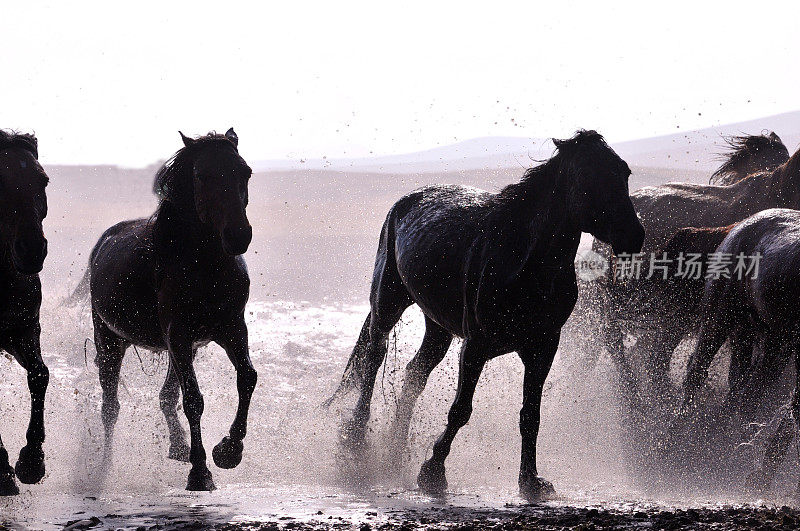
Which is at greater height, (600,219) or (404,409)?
(600,219)

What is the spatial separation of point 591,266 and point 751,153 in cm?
228

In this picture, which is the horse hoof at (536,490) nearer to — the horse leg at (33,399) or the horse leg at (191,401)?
the horse leg at (191,401)

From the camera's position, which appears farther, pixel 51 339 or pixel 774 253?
pixel 51 339

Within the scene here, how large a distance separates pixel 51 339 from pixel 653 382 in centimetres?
743

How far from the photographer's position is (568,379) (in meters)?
10.3

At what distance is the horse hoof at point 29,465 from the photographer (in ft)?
20.4

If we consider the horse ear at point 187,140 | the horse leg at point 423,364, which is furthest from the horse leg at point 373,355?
the horse ear at point 187,140

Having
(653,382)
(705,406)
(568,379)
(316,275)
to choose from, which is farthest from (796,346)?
(316,275)

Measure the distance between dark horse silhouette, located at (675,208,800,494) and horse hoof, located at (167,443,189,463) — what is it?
3718mm

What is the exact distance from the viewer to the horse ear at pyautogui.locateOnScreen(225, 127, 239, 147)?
6648mm

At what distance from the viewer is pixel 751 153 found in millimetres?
11164

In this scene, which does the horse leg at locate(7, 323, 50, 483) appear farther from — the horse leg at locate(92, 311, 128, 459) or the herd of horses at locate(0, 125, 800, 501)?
the horse leg at locate(92, 311, 128, 459)

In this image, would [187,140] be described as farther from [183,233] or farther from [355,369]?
[355,369]

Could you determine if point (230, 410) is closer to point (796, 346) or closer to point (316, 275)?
point (796, 346)
